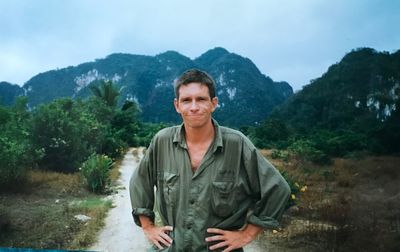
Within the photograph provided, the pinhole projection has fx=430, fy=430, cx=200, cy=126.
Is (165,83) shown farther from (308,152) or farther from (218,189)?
(218,189)

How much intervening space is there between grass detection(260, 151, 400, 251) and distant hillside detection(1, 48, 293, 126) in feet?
7.75

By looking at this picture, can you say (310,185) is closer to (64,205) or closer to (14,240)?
(64,205)

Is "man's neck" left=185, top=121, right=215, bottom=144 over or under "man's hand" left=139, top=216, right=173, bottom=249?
over

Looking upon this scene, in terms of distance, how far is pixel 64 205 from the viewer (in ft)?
18.5

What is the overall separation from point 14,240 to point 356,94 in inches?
268

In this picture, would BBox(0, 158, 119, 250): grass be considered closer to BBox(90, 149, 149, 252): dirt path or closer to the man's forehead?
BBox(90, 149, 149, 252): dirt path

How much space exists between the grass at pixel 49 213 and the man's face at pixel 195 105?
A: 361 centimetres

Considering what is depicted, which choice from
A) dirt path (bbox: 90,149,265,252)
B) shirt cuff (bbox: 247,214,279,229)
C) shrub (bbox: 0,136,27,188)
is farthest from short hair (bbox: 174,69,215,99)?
shrub (bbox: 0,136,27,188)

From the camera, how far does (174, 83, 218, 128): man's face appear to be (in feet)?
4.36

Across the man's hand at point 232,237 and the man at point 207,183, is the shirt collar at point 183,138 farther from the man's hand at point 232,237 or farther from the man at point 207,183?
the man's hand at point 232,237

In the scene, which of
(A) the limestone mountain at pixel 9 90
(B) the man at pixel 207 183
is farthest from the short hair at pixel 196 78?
(A) the limestone mountain at pixel 9 90

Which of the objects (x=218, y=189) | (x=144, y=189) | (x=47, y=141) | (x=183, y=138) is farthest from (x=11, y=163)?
(x=218, y=189)

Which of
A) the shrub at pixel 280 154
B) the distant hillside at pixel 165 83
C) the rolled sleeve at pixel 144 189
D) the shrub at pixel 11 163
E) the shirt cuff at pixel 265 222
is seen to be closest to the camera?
the shirt cuff at pixel 265 222

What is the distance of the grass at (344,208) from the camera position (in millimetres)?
4438
